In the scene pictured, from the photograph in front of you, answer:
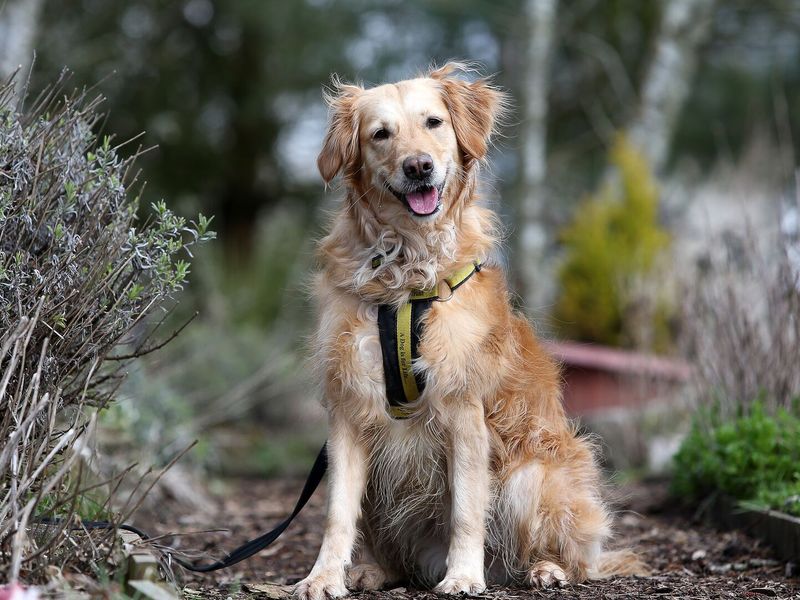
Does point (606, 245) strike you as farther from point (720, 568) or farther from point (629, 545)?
point (720, 568)

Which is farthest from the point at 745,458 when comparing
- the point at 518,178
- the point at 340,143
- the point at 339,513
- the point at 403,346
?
the point at 518,178

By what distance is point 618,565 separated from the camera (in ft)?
12.2

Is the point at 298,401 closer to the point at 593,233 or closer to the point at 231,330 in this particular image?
the point at 231,330

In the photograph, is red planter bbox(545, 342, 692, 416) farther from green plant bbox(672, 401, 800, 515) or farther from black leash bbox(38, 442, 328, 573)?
black leash bbox(38, 442, 328, 573)

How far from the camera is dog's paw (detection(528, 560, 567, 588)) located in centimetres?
340

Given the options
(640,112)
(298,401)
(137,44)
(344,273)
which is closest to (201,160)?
(137,44)

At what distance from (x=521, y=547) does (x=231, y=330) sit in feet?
23.3

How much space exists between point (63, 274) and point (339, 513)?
126cm

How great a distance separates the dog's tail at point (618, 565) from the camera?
369cm

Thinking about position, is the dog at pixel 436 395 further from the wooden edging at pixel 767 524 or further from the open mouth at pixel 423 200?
the wooden edging at pixel 767 524

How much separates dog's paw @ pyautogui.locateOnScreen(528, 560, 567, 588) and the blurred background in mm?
1026

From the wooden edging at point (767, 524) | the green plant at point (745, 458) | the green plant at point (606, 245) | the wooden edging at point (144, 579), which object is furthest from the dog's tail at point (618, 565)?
the green plant at point (606, 245)

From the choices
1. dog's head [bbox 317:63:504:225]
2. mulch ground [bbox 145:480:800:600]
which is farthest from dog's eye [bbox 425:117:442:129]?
mulch ground [bbox 145:480:800:600]

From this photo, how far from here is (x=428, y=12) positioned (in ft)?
44.7
